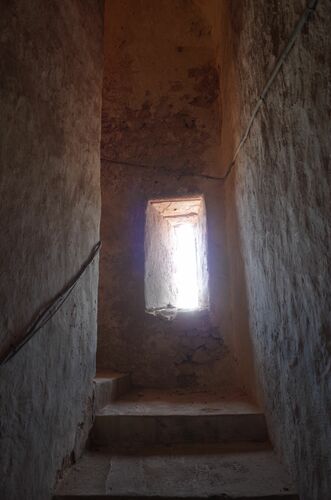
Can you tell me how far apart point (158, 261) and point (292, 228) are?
2623 mm

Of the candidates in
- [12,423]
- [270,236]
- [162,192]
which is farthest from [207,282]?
[12,423]

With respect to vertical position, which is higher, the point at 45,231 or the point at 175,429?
the point at 45,231

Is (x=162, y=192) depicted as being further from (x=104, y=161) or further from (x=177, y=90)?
(x=177, y=90)

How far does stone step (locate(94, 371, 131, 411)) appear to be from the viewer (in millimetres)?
2611

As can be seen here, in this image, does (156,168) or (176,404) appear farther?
(156,168)

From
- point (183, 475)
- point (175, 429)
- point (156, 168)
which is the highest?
point (156, 168)

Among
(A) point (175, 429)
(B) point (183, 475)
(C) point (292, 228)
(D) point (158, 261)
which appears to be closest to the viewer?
(C) point (292, 228)

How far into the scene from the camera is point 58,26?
214cm

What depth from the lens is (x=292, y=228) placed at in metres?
1.69

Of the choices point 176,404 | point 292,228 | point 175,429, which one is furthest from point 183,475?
point 292,228

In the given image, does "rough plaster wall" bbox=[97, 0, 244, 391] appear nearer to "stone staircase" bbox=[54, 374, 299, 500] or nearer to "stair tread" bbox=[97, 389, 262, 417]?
"stair tread" bbox=[97, 389, 262, 417]

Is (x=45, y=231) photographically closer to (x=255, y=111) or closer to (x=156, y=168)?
(x=255, y=111)

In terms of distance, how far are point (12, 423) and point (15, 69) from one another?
1518 millimetres

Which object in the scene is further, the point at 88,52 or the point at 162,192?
the point at 162,192
